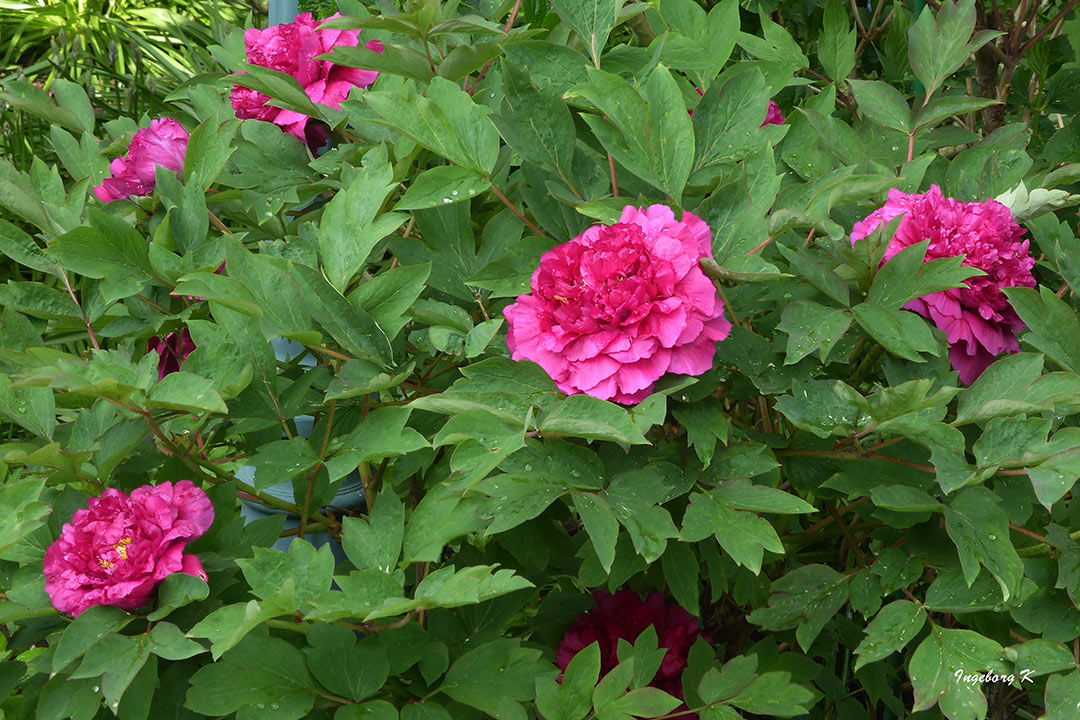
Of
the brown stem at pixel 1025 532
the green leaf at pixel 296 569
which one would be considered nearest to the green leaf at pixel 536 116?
the green leaf at pixel 296 569

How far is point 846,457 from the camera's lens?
0.75 m

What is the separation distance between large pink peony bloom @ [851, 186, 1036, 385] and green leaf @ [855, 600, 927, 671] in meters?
0.19

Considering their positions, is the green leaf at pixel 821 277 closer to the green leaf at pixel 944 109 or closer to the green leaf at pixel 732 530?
the green leaf at pixel 732 530

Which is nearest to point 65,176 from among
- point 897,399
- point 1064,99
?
point 1064,99

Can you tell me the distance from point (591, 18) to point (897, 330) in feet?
1.18

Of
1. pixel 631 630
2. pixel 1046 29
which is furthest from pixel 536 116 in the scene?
pixel 1046 29

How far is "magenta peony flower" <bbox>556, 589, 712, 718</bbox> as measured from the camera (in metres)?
0.91

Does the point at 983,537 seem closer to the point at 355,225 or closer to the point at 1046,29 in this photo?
the point at 355,225

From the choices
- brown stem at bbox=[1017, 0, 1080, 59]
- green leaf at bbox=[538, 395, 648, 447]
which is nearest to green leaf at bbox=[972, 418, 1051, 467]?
green leaf at bbox=[538, 395, 648, 447]

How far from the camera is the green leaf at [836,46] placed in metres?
1.12

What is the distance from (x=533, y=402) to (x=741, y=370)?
0.54ft

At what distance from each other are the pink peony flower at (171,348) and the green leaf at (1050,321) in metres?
0.73

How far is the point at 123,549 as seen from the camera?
2.28ft

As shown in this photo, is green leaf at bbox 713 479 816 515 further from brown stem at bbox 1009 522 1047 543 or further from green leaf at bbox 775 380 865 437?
brown stem at bbox 1009 522 1047 543
